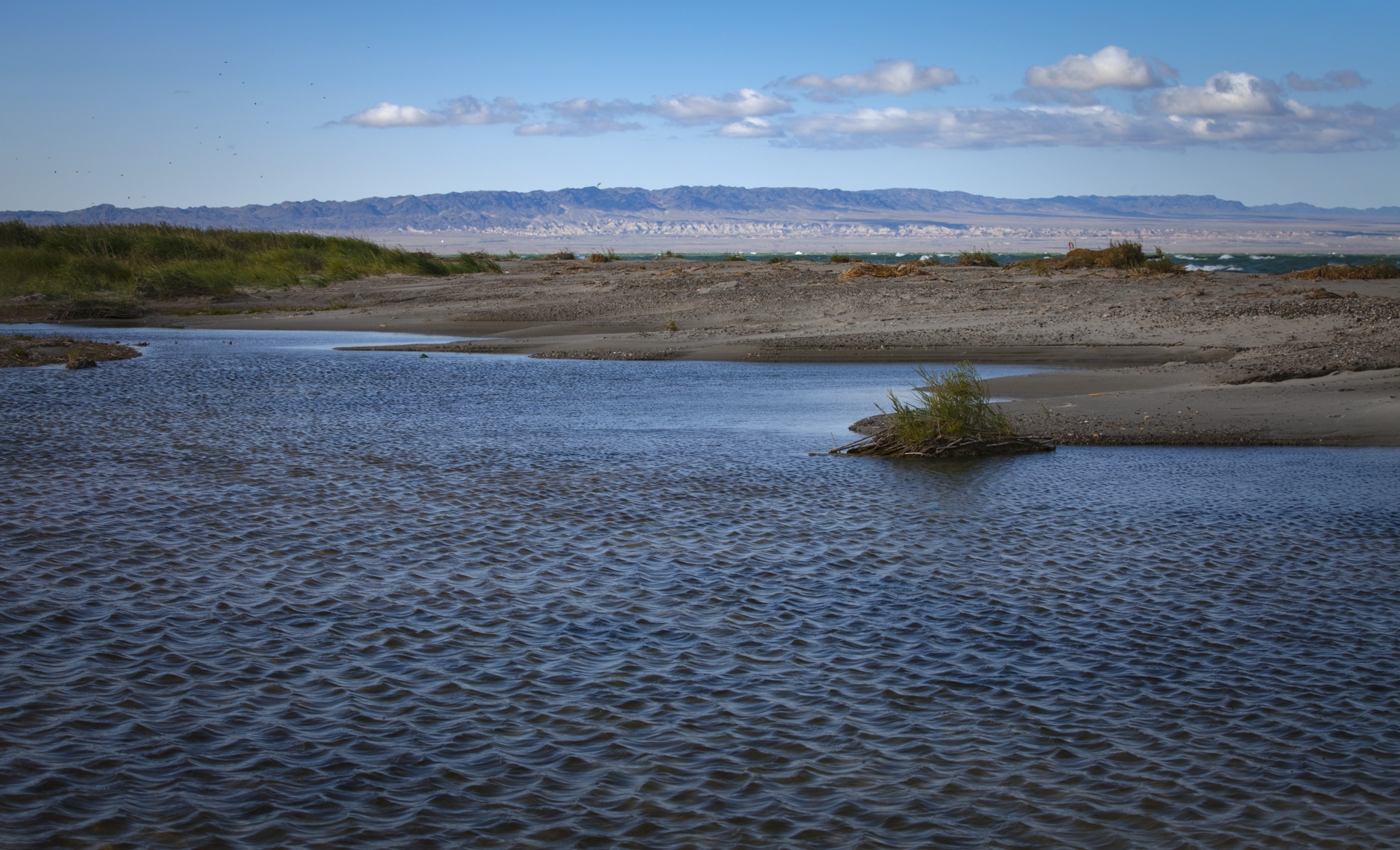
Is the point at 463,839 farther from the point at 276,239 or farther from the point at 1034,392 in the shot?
the point at 276,239

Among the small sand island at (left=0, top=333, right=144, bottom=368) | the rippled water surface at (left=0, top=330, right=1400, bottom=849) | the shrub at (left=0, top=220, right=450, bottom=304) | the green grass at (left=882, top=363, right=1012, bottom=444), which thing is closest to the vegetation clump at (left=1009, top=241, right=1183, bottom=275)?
the shrub at (left=0, top=220, right=450, bottom=304)

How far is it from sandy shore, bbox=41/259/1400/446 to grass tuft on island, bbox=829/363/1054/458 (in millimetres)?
1057

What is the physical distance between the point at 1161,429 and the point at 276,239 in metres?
46.0

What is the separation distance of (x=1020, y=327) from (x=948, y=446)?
1313cm

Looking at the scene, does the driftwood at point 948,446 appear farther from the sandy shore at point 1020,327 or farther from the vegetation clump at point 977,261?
the vegetation clump at point 977,261

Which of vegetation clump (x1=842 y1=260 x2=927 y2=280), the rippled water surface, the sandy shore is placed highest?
vegetation clump (x1=842 y1=260 x2=927 y2=280)

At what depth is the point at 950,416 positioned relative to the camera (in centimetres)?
1248

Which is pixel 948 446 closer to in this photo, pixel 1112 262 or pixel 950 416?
pixel 950 416

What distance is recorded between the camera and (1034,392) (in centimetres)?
1698

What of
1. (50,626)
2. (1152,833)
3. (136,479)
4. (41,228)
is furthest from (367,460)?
(41,228)

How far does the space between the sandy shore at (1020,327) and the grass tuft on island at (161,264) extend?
160 cm

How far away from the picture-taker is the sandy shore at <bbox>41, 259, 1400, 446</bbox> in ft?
47.4

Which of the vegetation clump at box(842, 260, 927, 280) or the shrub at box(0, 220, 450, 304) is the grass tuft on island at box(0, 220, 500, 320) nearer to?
the shrub at box(0, 220, 450, 304)

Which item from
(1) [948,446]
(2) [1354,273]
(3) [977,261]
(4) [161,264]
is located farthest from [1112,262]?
(4) [161,264]
